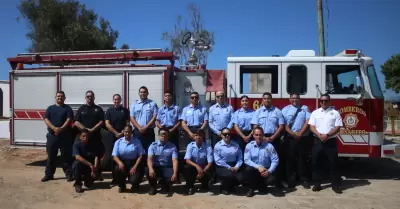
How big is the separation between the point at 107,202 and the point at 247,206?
2.25 metres

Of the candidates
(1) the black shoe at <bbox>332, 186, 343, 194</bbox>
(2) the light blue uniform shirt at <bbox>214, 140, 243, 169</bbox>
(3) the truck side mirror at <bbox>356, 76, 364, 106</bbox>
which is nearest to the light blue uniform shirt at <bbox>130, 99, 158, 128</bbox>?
(2) the light blue uniform shirt at <bbox>214, 140, 243, 169</bbox>

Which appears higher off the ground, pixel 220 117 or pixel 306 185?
pixel 220 117

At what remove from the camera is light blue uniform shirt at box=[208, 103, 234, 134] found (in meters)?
6.61

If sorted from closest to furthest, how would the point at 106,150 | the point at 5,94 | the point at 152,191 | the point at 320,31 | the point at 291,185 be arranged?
1. the point at 152,191
2. the point at 291,185
3. the point at 106,150
4. the point at 320,31
5. the point at 5,94

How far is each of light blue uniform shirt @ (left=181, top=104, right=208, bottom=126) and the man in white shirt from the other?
198 centimetres

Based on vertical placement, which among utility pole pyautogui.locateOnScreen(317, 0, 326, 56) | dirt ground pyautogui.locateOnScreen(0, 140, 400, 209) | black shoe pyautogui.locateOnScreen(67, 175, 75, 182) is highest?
utility pole pyautogui.locateOnScreen(317, 0, 326, 56)

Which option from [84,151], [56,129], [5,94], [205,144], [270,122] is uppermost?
[5,94]

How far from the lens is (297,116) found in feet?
21.5

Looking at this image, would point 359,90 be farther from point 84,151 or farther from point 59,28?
point 59,28

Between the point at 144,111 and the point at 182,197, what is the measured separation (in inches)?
73.7

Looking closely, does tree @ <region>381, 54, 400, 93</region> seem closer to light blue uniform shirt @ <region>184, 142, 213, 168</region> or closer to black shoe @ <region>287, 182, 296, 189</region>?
black shoe @ <region>287, 182, 296, 189</region>

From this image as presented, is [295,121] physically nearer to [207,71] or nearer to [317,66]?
[317,66]

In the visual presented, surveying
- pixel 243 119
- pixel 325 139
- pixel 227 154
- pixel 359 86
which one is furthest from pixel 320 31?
pixel 227 154

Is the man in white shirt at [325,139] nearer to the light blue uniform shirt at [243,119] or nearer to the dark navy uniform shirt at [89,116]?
the light blue uniform shirt at [243,119]
